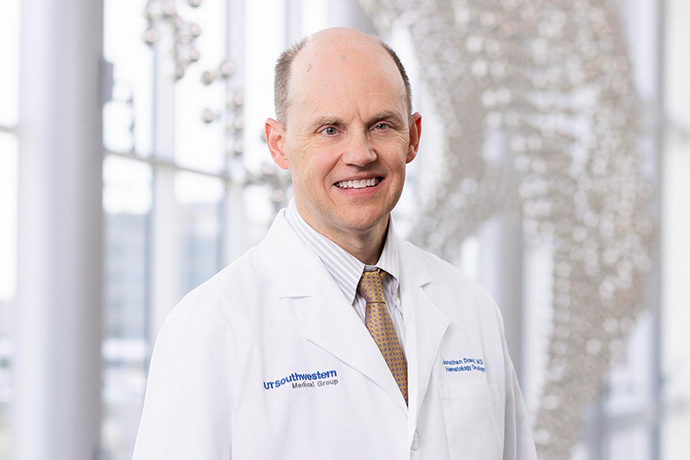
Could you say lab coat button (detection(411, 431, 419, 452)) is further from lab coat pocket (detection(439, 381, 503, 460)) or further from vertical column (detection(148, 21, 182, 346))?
vertical column (detection(148, 21, 182, 346))

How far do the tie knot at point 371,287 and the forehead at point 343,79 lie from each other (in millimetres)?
368

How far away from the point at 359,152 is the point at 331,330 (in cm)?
37

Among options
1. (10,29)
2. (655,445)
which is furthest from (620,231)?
(655,445)

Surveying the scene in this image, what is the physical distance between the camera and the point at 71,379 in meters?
3.03

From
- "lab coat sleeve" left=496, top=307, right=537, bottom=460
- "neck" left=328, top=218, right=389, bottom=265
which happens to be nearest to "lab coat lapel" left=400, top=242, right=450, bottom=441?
"neck" left=328, top=218, right=389, bottom=265

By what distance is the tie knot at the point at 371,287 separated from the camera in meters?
2.02

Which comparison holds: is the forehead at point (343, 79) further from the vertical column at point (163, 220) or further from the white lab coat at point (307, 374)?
the vertical column at point (163, 220)

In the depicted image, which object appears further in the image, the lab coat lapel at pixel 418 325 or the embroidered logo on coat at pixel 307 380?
the lab coat lapel at pixel 418 325

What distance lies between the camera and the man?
1729 millimetres

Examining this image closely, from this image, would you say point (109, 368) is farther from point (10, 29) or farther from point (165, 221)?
point (10, 29)

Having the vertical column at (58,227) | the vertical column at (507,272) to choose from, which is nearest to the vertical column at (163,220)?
the vertical column at (58,227)

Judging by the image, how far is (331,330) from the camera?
190 centimetres

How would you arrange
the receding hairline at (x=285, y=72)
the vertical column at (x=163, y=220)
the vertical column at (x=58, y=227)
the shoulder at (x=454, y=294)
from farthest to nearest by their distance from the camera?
the vertical column at (x=163, y=220)
the vertical column at (x=58, y=227)
the shoulder at (x=454, y=294)
the receding hairline at (x=285, y=72)

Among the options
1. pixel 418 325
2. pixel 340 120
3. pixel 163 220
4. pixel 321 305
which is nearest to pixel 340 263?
pixel 321 305
